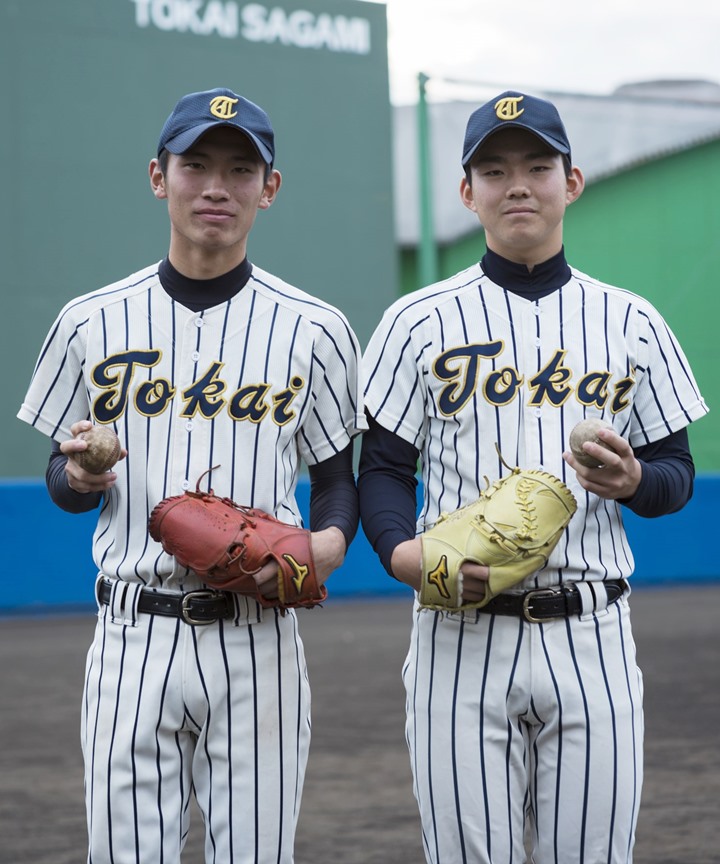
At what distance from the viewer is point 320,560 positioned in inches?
110

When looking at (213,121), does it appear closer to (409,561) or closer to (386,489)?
(386,489)

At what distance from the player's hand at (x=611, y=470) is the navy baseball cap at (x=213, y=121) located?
97cm

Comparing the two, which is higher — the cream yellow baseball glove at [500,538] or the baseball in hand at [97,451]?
the baseball in hand at [97,451]

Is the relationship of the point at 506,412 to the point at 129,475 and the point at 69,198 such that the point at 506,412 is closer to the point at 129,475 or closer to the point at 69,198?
the point at 129,475

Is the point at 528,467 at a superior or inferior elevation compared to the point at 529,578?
superior

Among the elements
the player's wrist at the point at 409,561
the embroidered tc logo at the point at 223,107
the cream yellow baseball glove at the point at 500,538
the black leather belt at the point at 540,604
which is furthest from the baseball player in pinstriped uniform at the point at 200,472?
the black leather belt at the point at 540,604

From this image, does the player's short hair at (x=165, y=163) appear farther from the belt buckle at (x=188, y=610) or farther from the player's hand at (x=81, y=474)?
the belt buckle at (x=188, y=610)

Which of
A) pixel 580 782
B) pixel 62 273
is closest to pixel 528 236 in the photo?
pixel 580 782

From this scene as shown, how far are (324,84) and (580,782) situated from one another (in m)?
14.6

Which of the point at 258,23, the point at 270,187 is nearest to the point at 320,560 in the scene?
the point at 270,187

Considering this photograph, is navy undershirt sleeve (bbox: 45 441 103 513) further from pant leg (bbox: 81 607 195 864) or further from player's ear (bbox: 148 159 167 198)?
player's ear (bbox: 148 159 167 198)

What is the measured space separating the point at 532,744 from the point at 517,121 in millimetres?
1384

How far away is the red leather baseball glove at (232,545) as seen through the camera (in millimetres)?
2693

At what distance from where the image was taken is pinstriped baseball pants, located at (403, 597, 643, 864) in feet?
9.10
